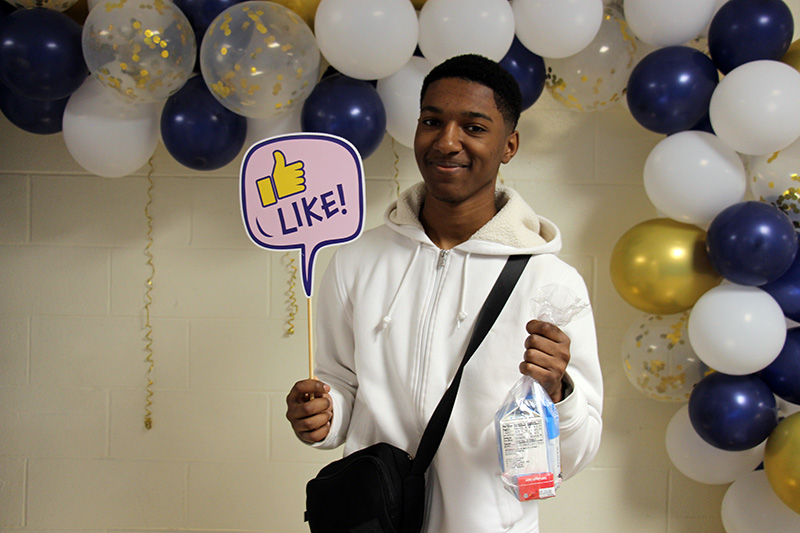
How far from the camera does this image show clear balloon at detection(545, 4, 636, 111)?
1.64 meters

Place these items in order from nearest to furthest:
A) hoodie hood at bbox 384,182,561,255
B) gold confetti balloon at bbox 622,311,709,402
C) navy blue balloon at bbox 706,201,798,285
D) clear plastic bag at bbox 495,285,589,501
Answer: clear plastic bag at bbox 495,285,589,501, hoodie hood at bbox 384,182,561,255, navy blue balloon at bbox 706,201,798,285, gold confetti balloon at bbox 622,311,709,402

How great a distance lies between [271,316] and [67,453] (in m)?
0.74

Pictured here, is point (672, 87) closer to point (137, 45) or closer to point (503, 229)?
point (503, 229)

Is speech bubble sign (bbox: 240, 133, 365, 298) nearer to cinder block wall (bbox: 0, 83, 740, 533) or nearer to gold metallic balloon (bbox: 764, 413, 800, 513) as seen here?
cinder block wall (bbox: 0, 83, 740, 533)

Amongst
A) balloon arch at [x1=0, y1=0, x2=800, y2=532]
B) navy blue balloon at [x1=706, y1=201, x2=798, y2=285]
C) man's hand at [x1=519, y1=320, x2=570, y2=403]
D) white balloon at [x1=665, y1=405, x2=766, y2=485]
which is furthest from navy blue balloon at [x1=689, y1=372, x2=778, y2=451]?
man's hand at [x1=519, y1=320, x2=570, y2=403]

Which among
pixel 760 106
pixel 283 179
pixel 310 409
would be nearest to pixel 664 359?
pixel 760 106

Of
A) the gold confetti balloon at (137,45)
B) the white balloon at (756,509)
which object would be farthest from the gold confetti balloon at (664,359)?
the gold confetti balloon at (137,45)

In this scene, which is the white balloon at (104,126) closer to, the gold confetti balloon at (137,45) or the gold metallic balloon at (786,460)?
the gold confetti balloon at (137,45)

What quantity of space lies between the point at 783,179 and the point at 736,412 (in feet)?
1.76

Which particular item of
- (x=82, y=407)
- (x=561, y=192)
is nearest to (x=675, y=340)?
(x=561, y=192)

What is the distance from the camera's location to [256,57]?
1.45m

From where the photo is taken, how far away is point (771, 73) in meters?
1.46

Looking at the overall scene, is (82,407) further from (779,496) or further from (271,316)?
(779,496)

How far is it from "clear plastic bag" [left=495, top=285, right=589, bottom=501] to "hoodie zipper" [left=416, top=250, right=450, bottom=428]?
0.20 metres
